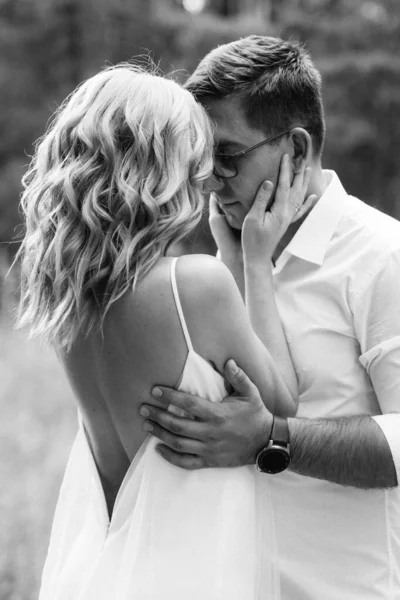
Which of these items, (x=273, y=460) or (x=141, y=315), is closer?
(x=141, y=315)

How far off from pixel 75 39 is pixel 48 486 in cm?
962

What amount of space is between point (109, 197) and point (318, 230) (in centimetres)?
81

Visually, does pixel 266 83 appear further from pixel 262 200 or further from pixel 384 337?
pixel 384 337

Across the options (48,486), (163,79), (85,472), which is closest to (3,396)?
(48,486)

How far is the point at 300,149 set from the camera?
255cm

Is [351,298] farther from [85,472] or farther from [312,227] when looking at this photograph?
[85,472]

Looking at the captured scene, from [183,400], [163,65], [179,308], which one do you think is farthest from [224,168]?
[163,65]

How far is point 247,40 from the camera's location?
8.57 ft

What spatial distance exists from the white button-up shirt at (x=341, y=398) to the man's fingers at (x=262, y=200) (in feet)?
0.70

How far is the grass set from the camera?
4.70 metres

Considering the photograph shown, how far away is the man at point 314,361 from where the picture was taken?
2.14 meters

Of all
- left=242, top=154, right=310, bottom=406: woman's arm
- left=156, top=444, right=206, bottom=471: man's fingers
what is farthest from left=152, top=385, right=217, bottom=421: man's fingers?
left=242, top=154, right=310, bottom=406: woman's arm

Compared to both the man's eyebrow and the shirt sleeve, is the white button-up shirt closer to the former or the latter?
the shirt sleeve

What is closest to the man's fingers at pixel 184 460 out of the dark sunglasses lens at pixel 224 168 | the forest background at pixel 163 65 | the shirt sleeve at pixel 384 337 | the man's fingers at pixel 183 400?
the man's fingers at pixel 183 400
